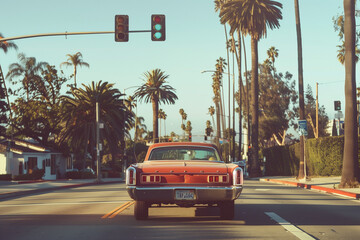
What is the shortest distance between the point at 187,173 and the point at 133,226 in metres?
1.47

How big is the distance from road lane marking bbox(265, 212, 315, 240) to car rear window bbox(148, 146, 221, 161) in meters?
1.83

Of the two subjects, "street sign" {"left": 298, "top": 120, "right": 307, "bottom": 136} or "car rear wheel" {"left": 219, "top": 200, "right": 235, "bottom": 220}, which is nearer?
"car rear wheel" {"left": 219, "top": 200, "right": 235, "bottom": 220}

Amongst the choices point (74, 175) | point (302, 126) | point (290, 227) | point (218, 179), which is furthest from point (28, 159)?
point (290, 227)

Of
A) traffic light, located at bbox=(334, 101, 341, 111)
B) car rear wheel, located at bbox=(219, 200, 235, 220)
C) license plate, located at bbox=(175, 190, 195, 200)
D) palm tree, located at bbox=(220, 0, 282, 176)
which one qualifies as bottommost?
car rear wheel, located at bbox=(219, 200, 235, 220)

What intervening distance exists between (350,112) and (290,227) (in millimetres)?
14628

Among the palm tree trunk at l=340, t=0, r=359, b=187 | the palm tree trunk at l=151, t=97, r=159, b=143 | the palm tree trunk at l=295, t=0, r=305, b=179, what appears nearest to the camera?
the palm tree trunk at l=340, t=0, r=359, b=187

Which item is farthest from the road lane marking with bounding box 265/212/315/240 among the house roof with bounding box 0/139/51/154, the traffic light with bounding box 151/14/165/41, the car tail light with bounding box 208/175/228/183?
the house roof with bounding box 0/139/51/154

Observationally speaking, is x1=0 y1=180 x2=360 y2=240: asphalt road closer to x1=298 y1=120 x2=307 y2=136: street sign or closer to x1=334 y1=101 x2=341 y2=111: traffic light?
x1=298 y1=120 x2=307 y2=136: street sign

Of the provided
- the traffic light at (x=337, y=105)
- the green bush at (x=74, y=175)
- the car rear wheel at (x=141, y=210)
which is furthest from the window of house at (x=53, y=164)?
the car rear wheel at (x=141, y=210)

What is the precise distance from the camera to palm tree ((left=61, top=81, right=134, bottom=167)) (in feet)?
194

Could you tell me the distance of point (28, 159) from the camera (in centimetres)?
5491

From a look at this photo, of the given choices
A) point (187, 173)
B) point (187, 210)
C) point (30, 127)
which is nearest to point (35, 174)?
point (30, 127)

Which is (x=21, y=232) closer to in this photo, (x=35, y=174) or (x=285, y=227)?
(x=285, y=227)

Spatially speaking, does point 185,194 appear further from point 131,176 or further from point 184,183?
point 131,176
